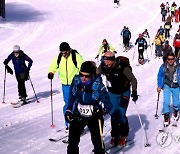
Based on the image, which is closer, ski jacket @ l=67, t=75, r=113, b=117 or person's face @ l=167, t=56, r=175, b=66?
ski jacket @ l=67, t=75, r=113, b=117

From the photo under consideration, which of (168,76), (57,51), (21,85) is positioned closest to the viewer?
(168,76)

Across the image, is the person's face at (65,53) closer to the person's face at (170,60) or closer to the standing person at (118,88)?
A: the standing person at (118,88)

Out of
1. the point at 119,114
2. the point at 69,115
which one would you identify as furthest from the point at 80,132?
the point at 119,114

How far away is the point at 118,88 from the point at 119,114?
50cm

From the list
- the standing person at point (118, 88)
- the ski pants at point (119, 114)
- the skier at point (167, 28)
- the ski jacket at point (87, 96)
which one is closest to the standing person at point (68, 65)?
the standing person at point (118, 88)

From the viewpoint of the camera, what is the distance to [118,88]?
755 centimetres

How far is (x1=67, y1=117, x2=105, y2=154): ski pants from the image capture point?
639 centimetres

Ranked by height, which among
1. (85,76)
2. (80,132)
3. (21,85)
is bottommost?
(80,132)

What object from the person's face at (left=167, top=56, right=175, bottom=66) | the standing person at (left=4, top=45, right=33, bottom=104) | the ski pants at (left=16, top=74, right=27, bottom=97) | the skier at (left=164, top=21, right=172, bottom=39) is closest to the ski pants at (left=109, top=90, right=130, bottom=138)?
the person's face at (left=167, top=56, right=175, bottom=66)

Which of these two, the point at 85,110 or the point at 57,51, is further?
the point at 57,51

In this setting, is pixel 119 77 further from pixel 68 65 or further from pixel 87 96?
pixel 68 65

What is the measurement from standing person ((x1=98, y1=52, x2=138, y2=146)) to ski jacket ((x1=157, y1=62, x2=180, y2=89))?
141cm

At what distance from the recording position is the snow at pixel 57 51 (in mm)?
8594

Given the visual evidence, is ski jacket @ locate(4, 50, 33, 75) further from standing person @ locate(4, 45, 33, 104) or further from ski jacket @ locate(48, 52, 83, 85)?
ski jacket @ locate(48, 52, 83, 85)
